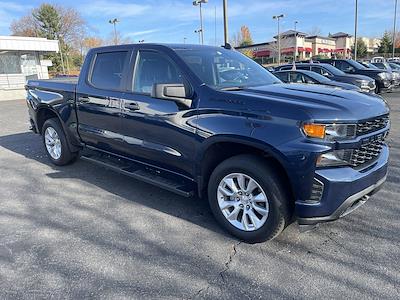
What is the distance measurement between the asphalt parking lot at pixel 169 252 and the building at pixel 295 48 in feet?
223

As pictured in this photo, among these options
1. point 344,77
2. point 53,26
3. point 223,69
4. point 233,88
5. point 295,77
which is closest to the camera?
point 233,88

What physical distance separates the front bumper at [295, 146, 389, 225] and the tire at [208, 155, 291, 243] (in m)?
0.18

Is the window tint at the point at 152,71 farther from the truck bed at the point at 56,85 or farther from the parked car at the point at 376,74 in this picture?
the parked car at the point at 376,74

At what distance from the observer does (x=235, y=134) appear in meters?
3.33

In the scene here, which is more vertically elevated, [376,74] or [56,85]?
[56,85]

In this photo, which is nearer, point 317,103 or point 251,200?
point 317,103

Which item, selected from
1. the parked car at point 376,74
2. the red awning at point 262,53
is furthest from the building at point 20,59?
the red awning at point 262,53

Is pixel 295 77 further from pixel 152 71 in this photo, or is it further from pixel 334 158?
pixel 334 158

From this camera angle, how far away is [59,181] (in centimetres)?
545

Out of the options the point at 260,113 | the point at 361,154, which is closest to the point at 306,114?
the point at 260,113

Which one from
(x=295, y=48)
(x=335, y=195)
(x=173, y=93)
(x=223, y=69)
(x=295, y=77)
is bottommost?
(x=335, y=195)

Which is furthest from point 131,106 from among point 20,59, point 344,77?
point 20,59

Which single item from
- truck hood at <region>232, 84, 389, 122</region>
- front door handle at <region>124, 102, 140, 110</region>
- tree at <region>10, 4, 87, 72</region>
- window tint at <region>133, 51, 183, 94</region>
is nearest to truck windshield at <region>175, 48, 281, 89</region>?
window tint at <region>133, 51, 183, 94</region>

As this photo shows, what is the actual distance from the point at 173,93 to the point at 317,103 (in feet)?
4.51
